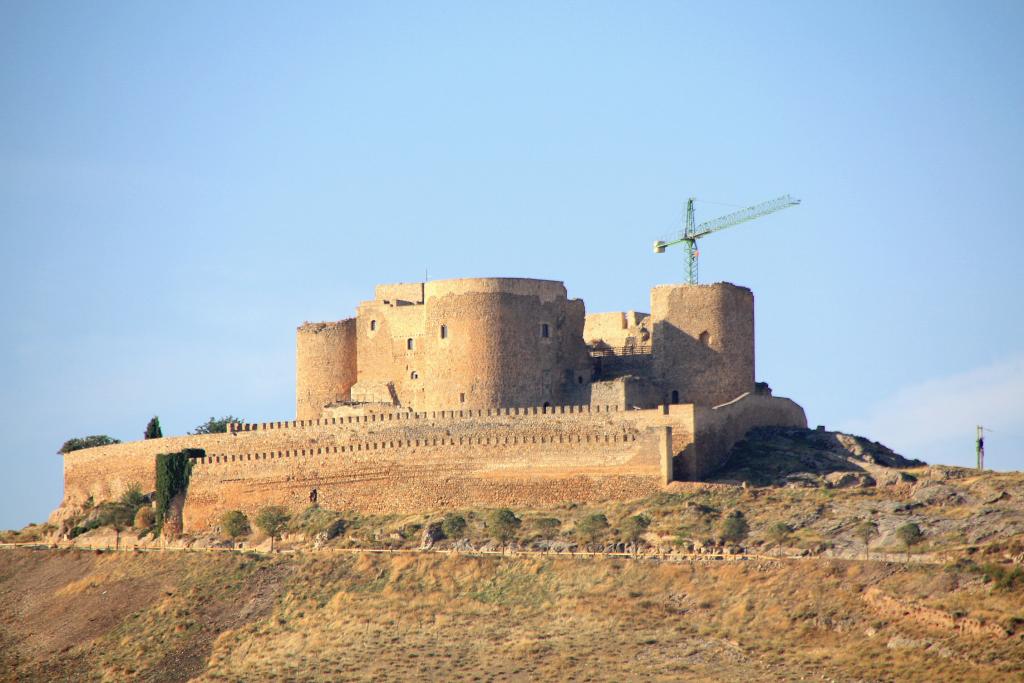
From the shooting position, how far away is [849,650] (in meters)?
47.6

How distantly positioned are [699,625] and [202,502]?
2465cm

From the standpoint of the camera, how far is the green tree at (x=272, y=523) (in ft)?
212

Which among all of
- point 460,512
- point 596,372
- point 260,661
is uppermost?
point 596,372

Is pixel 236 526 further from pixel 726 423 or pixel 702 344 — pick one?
pixel 702 344

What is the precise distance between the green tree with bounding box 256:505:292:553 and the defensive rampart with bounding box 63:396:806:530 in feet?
4.21

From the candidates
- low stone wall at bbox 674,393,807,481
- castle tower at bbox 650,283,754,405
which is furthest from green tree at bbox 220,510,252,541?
low stone wall at bbox 674,393,807,481

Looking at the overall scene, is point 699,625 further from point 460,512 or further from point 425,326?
point 425,326

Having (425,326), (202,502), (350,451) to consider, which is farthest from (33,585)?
(425,326)

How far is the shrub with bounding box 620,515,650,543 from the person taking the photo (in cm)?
5691

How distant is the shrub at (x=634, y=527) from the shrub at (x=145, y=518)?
793 inches

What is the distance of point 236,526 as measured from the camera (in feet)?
218

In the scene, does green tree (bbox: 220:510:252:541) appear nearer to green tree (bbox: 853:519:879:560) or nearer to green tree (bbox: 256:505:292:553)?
green tree (bbox: 256:505:292:553)

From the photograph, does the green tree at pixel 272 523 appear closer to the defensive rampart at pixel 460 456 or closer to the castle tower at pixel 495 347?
the defensive rampart at pixel 460 456

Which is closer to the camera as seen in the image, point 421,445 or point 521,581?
point 521,581
